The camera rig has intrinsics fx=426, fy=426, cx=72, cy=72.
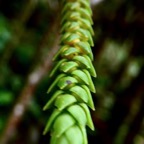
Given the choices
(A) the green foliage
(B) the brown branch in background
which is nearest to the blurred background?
(B) the brown branch in background

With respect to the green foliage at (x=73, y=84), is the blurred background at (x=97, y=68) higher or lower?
lower

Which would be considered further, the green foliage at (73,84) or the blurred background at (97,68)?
the blurred background at (97,68)

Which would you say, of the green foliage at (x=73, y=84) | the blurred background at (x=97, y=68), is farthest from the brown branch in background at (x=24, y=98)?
the green foliage at (x=73, y=84)

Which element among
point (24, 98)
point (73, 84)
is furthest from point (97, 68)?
point (73, 84)

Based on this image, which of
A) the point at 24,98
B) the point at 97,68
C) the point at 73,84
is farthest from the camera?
the point at 97,68

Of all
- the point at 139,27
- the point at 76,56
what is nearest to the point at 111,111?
the point at 139,27

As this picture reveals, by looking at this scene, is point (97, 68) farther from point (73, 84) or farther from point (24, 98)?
point (73, 84)

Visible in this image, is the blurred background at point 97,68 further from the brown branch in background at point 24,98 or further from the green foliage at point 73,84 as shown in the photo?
the green foliage at point 73,84

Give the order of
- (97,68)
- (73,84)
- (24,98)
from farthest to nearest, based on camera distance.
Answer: (97,68)
(24,98)
(73,84)
